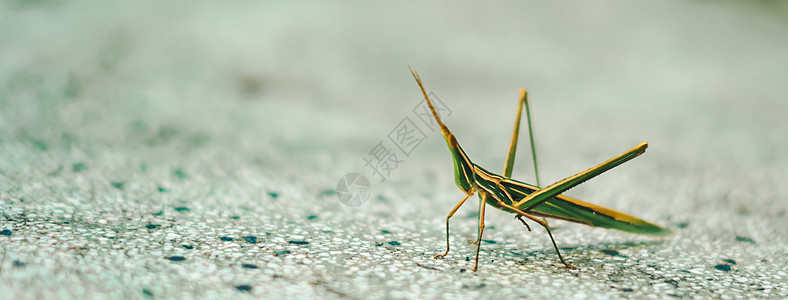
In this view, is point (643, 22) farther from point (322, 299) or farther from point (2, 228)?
point (2, 228)

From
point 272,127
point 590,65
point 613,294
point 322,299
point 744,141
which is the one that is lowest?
point 322,299

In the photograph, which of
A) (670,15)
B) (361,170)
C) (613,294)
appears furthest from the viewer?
(670,15)

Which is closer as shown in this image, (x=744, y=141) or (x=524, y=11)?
(x=744, y=141)

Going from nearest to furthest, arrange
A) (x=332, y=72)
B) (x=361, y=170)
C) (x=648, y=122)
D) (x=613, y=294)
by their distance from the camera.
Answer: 1. (x=613, y=294)
2. (x=361, y=170)
3. (x=648, y=122)
4. (x=332, y=72)

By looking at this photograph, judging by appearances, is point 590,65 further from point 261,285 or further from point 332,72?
point 261,285

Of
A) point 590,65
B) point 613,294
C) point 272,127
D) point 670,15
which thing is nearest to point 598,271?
point 613,294

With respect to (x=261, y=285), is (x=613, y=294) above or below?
above
